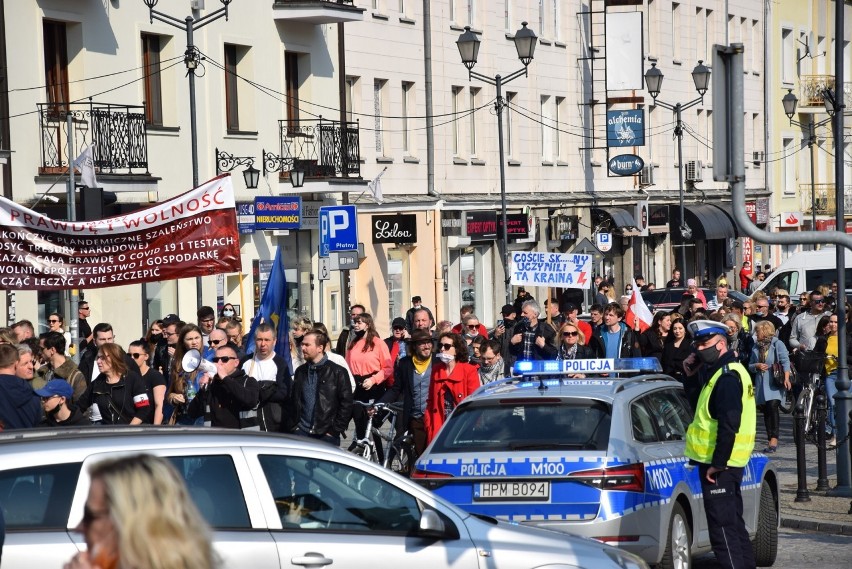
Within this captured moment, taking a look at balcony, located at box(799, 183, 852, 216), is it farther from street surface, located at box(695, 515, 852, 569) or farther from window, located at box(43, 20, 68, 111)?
street surface, located at box(695, 515, 852, 569)

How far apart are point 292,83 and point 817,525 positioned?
2282 cm

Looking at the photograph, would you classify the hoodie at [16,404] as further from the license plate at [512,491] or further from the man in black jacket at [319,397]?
the license plate at [512,491]

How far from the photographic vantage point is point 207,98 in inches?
1230

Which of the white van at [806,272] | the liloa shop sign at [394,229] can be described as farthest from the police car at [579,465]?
the liloa shop sign at [394,229]

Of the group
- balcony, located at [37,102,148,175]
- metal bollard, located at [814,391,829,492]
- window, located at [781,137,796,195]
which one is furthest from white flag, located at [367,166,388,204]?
window, located at [781,137,796,195]

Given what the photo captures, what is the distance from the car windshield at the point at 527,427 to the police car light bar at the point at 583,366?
2.72 ft

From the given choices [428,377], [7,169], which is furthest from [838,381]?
[7,169]

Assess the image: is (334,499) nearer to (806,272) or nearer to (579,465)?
(579,465)

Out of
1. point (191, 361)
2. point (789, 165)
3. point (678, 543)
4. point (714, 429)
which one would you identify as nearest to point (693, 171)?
point (789, 165)

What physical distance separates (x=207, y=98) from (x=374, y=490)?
24543 millimetres

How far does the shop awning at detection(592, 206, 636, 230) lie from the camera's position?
161 feet

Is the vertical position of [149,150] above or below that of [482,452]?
above

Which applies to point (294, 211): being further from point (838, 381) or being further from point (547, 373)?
point (547, 373)

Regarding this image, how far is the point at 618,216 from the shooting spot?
49.5 m
